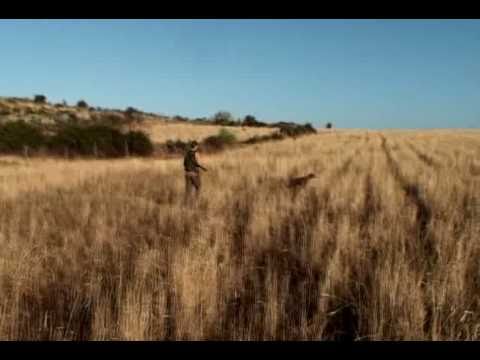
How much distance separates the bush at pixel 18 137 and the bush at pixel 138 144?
19.9 ft

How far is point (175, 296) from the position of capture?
13.4 feet

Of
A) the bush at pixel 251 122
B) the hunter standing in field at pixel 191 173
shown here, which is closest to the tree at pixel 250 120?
the bush at pixel 251 122

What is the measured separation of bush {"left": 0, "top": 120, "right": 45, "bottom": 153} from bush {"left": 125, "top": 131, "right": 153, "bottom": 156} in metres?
6.07

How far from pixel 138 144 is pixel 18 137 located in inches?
325

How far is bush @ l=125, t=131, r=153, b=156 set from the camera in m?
34.6

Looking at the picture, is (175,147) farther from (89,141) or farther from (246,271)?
(246,271)

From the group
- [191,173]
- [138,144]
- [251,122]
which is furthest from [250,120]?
[191,173]

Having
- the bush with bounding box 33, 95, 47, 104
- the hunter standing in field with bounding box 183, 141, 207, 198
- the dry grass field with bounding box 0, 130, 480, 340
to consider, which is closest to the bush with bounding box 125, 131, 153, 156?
the hunter standing in field with bounding box 183, 141, 207, 198

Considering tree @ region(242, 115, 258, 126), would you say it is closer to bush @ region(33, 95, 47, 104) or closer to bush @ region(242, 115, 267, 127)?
bush @ region(242, 115, 267, 127)

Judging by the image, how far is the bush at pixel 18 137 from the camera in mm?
31453
